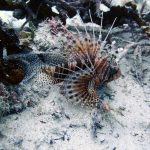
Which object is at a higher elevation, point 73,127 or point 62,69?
point 62,69

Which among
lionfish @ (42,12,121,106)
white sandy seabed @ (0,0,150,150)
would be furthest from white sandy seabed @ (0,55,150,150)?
lionfish @ (42,12,121,106)

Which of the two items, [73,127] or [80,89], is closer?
[73,127]

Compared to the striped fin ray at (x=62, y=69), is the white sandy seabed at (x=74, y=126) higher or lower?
lower

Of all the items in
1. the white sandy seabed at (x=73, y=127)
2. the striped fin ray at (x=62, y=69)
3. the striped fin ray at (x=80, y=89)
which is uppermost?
the striped fin ray at (x=62, y=69)

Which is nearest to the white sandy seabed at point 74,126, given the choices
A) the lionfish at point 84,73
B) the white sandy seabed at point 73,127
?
the white sandy seabed at point 73,127

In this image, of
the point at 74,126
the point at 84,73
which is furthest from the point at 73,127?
the point at 84,73

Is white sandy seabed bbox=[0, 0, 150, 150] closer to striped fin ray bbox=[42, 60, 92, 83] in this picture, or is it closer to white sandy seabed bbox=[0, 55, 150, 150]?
white sandy seabed bbox=[0, 55, 150, 150]

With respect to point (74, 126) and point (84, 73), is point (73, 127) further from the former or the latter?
point (84, 73)

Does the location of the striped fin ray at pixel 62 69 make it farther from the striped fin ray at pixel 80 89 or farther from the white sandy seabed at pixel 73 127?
the white sandy seabed at pixel 73 127
